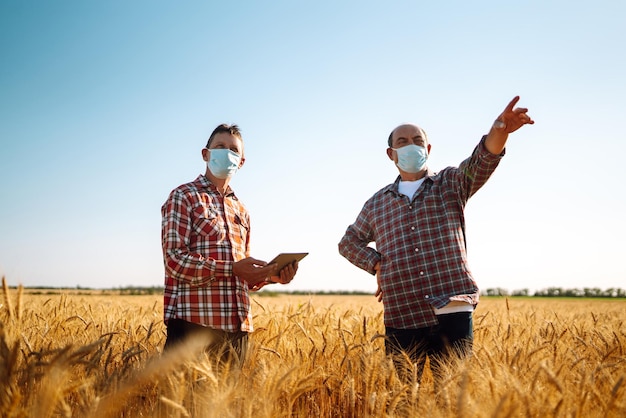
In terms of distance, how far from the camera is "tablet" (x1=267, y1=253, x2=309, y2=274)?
285 cm

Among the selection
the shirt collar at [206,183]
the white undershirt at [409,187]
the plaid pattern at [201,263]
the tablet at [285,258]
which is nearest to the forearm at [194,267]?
the plaid pattern at [201,263]

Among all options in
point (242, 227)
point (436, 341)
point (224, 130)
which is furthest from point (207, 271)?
point (436, 341)

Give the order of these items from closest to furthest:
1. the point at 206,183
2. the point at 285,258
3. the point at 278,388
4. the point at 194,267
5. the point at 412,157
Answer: the point at 278,388
the point at 194,267
the point at 285,258
the point at 206,183
the point at 412,157

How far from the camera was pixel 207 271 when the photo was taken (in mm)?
2715

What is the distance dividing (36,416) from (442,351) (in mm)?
2272

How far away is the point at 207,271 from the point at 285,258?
1.63 ft


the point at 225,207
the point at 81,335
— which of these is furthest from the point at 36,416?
the point at 81,335

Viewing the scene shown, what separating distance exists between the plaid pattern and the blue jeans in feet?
3.46

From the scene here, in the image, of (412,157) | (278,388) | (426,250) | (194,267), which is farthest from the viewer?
(412,157)

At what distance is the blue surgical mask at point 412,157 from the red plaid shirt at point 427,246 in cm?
10

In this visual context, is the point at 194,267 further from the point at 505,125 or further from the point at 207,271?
the point at 505,125

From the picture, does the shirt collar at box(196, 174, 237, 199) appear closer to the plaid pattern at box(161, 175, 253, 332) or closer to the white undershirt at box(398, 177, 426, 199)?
Result: the plaid pattern at box(161, 175, 253, 332)

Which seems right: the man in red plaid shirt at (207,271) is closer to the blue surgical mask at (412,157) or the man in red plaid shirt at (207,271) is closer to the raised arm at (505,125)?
the blue surgical mask at (412,157)

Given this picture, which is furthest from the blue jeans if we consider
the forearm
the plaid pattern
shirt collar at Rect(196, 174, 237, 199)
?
shirt collar at Rect(196, 174, 237, 199)
